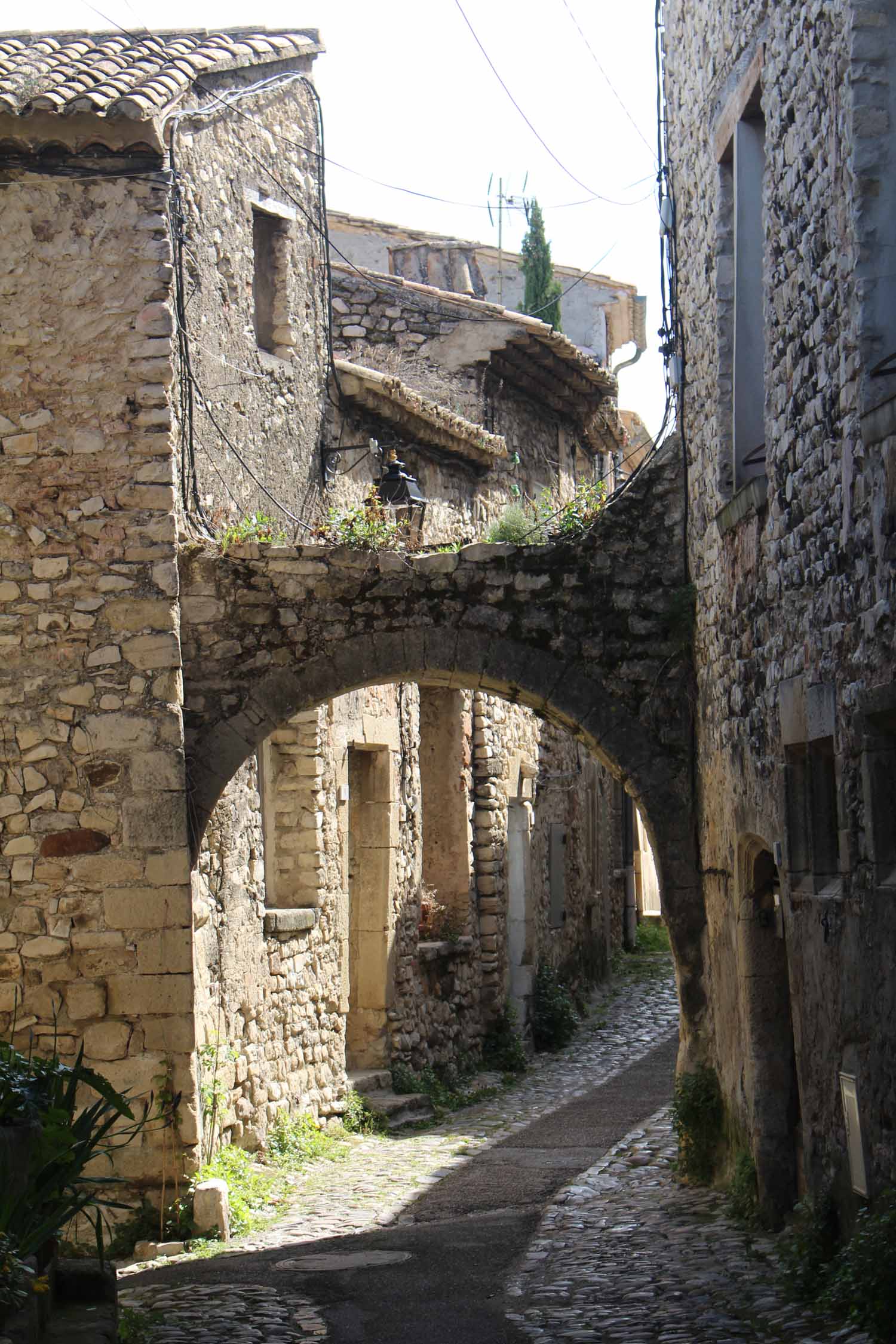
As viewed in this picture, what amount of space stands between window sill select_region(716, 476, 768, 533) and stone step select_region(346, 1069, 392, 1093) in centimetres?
562

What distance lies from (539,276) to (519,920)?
38.5 feet

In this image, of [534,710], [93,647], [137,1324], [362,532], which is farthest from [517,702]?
[137,1324]

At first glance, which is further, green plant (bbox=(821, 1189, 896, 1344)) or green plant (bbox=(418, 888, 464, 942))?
green plant (bbox=(418, 888, 464, 942))

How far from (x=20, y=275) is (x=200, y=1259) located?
4.71 meters

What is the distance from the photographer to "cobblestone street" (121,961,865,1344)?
5621mm

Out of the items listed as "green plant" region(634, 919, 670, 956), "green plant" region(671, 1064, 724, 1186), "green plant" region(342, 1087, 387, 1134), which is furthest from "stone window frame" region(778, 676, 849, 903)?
"green plant" region(634, 919, 670, 956)

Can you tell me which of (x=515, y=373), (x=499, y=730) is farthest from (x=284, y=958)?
(x=515, y=373)

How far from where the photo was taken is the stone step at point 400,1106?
11281 millimetres

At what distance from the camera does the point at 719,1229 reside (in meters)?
7.03

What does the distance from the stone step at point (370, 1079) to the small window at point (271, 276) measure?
5051mm

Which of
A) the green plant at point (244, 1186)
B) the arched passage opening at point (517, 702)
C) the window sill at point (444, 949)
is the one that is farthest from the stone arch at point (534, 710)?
the window sill at point (444, 949)

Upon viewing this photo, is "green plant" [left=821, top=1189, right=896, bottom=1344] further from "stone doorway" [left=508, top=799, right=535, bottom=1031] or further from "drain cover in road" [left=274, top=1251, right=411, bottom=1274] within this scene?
"stone doorway" [left=508, top=799, right=535, bottom=1031]

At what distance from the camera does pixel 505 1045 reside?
14195mm

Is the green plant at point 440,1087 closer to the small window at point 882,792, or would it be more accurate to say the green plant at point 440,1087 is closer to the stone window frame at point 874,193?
the small window at point 882,792
